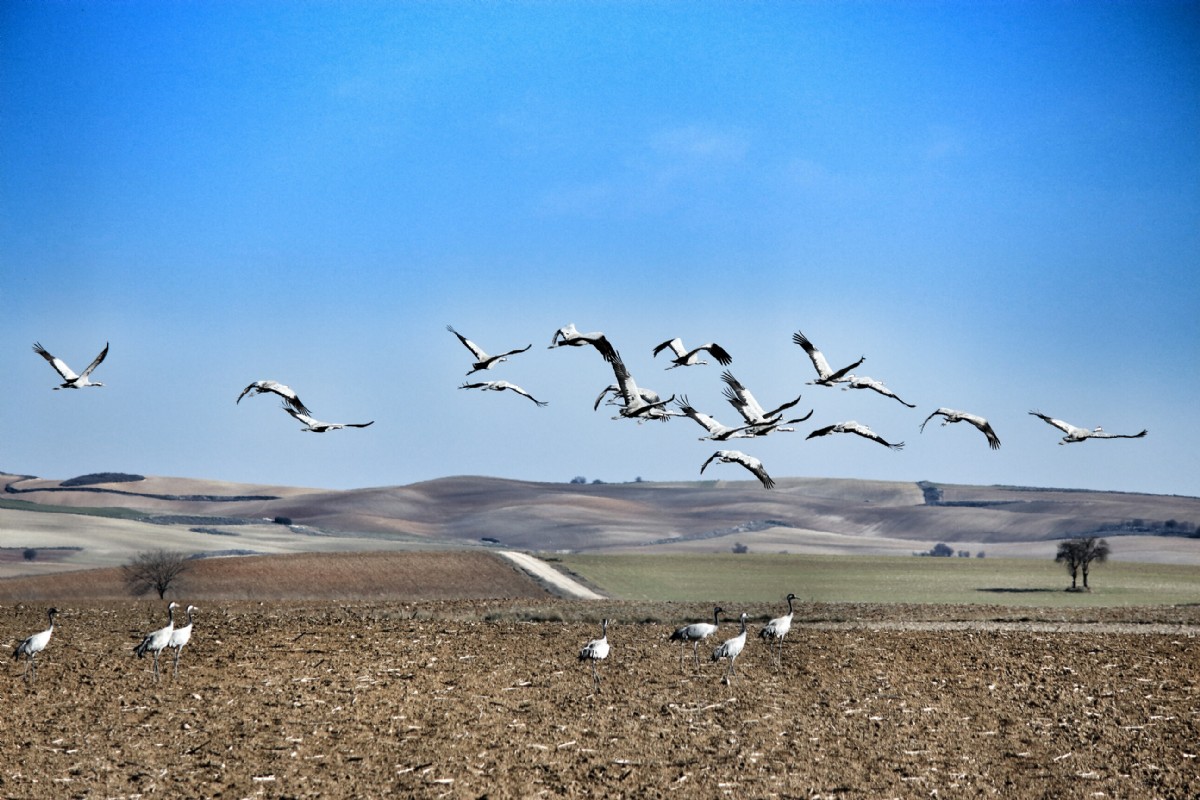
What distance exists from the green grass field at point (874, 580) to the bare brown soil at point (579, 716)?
2819cm

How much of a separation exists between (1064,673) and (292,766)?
16268 mm

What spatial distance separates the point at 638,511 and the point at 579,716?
418 feet

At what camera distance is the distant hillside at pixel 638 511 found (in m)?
127

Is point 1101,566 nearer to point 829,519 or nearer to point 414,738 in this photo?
point 829,519

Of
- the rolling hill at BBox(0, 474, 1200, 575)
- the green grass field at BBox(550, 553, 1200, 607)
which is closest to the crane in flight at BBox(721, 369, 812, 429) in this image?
the green grass field at BBox(550, 553, 1200, 607)

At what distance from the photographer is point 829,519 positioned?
146750mm

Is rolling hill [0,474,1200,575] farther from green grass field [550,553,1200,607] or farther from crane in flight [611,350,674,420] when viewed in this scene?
crane in flight [611,350,674,420]

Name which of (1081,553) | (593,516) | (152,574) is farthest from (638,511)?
(152,574)

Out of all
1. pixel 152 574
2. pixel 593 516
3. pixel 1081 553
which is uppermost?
pixel 593 516

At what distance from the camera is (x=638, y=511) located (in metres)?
147

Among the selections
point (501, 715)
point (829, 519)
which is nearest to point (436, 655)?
point (501, 715)

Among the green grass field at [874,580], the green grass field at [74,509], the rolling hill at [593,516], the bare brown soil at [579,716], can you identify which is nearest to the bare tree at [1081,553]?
the green grass field at [874,580]

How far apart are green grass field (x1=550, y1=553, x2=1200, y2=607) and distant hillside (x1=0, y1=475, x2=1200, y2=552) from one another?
32.8 meters

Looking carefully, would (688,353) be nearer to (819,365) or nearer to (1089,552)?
(819,365)
